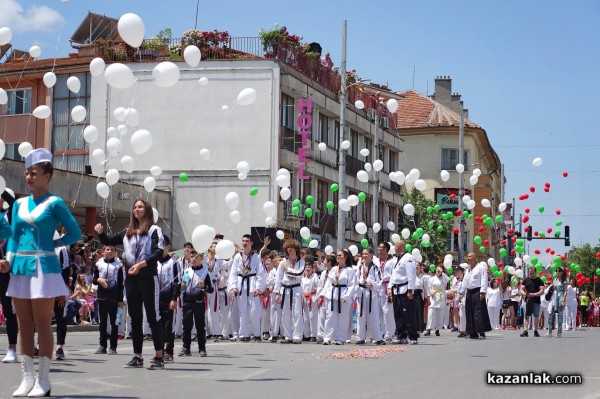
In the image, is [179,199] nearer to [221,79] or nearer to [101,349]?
[221,79]

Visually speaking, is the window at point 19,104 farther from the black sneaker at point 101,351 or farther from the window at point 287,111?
the black sneaker at point 101,351

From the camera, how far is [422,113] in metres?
74.8

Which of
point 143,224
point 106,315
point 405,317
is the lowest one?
point 405,317

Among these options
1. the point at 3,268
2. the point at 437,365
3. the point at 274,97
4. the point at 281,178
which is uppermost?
the point at 274,97

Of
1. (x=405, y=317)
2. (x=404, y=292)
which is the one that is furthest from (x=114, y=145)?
(x=405, y=317)

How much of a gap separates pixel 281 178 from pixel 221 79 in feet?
71.6

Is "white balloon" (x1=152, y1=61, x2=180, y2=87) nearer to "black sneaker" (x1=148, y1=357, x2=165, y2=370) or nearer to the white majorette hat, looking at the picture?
"black sneaker" (x1=148, y1=357, x2=165, y2=370)

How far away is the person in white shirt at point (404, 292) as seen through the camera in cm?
2020

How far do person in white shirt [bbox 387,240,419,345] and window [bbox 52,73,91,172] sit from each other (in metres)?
24.1

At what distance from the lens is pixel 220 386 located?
1034 cm

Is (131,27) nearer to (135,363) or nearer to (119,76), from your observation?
(119,76)

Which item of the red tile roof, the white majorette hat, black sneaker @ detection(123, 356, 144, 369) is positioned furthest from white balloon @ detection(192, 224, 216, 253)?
the red tile roof

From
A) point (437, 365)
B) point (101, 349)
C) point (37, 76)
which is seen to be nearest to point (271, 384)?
point (437, 365)

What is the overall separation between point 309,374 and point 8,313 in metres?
3.66
